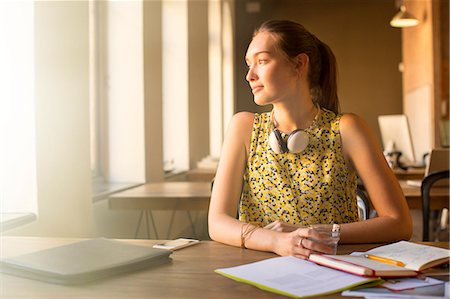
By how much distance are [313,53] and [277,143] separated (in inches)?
12.7

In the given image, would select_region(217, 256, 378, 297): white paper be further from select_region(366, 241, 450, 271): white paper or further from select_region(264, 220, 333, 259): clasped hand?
select_region(366, 241, 450, 271): white paper

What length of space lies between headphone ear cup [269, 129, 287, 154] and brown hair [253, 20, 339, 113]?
0.21 meters

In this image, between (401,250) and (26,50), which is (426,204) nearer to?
(401,250)

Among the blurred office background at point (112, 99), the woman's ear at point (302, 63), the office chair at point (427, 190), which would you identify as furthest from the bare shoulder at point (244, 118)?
the office chair at point (427, 190)

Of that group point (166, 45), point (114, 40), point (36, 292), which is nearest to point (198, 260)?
point (36, 292)

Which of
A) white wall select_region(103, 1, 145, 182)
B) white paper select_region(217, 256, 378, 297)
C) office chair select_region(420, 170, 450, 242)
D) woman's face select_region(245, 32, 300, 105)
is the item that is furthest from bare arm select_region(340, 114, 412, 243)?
white wall select_region(103, 1, 145, 182)

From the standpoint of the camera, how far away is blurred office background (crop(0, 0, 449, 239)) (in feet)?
7.77

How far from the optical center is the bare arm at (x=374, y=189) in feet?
5.07

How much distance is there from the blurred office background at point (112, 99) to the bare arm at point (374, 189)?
4.09 ft

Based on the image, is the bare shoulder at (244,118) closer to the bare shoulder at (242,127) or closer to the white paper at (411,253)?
the bare shoulder at (242,127)

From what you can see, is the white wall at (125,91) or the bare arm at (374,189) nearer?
the bare arm at (374,189)

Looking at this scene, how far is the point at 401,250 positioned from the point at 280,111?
26.7 inches

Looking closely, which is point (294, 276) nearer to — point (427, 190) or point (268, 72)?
point (268, 72)

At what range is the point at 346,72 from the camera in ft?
37.2
